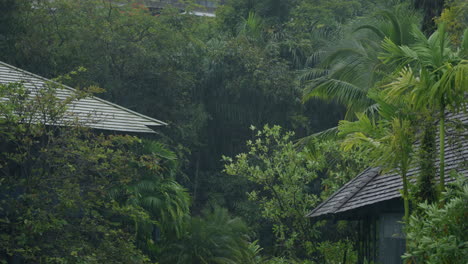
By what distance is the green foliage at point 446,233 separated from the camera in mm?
8031

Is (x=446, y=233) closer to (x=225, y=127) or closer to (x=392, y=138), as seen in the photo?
(x=392, y=138)

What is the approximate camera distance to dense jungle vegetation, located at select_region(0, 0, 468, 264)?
9.86m

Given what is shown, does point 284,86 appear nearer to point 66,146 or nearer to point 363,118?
point 66,146

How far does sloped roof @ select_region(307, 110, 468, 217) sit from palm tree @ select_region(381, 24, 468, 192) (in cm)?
68

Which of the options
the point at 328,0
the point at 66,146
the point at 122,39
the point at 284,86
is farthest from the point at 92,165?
the point at 328,0

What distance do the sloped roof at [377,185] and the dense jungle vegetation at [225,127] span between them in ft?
1.04

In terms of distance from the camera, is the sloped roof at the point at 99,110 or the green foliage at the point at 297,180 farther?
the green foliage at the point at 297,180

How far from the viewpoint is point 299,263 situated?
1798cm

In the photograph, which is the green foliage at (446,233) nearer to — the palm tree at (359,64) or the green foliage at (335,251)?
the green foliage at (335,251)

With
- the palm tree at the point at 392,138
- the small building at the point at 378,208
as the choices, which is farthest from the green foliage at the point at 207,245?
the palm tree at the point at 392,138

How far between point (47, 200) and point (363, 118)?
5.45 meters

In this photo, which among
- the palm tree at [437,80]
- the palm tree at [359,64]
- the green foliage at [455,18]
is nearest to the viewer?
the palm tree at [437,80]

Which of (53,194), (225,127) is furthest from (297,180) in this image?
(225,127)

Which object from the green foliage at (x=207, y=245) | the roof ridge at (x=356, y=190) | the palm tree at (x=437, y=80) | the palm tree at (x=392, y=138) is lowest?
the green foliage at (x=207, y=245)
